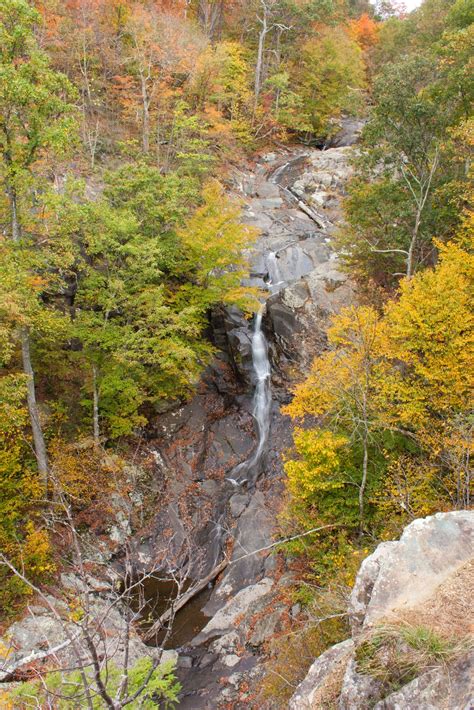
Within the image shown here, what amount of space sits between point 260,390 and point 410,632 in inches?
639

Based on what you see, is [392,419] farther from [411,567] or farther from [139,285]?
[139,285]

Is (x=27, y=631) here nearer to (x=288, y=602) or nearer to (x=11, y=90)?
(x=288, y=602)

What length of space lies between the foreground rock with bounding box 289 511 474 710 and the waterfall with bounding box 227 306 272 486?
1240cm

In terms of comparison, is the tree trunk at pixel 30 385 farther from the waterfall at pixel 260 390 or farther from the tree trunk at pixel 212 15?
the tree trunk at pixel 212 15

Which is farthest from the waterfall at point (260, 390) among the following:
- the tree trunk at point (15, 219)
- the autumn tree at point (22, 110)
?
the tree trunk at point (15, 219)

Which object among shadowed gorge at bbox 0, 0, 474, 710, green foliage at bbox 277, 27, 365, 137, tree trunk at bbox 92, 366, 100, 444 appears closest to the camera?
shadowed gorge at bbox 0, 0, 474, 710

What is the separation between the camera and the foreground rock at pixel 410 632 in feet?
15.7

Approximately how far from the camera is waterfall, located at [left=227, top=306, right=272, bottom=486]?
1983cm

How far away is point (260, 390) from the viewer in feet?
70.1

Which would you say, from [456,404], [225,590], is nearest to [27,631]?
[225,590]

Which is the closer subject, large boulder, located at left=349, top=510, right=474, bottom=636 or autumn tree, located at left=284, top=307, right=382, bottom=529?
large boulder, located at left=349, top=510, right=474, bottom=636

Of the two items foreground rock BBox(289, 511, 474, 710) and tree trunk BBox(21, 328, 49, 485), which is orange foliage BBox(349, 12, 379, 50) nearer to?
tree trunk BBox(21, 328, 49, 485)

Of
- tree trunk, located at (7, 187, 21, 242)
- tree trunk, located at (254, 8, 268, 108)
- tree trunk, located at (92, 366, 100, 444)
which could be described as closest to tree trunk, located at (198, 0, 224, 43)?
tree trunk, located at (254, 8, 268, 108)

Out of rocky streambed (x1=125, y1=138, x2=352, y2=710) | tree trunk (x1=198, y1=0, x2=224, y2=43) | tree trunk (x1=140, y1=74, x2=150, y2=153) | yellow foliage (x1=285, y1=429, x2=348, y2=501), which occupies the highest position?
tree trunk (x1=198, y1=0, x2=224, y2=43)
